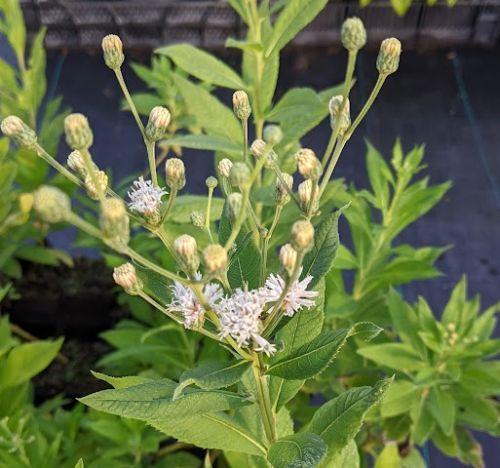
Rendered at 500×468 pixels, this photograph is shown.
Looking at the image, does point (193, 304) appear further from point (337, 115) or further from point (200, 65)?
point (200, 65)

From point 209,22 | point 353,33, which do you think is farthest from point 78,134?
point 209,22

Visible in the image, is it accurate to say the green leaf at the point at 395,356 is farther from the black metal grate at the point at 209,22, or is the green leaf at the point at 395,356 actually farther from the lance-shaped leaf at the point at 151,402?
the black metal grate at the point at 209,22

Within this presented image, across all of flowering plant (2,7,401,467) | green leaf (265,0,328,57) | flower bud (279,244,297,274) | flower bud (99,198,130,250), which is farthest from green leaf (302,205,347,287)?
green leaf (265,0,328,57)

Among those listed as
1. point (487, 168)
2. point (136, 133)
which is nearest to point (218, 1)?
point (136, 133)

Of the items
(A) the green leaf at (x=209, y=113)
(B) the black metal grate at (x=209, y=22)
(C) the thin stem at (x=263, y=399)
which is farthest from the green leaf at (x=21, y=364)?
(B) the black metal grate at (x=209, y=22)

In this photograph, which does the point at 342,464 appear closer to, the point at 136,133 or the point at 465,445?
the point at 465,445

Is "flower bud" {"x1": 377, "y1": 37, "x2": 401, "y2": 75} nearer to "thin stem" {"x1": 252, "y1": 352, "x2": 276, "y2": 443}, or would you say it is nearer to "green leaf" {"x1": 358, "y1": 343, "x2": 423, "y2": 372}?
"thin stem" {"x1": 252, "y1": 352, "x2": 276, "y2": 443}
